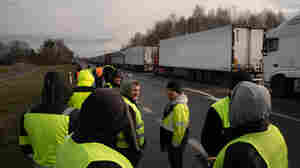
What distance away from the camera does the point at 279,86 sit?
12.3 metres

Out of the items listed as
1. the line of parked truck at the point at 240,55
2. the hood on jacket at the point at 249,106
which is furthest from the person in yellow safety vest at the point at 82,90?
the line of parked truck at the point at 240,55

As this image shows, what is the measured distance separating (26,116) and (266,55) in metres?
12.7

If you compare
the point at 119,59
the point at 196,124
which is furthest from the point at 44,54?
the point at 196,124

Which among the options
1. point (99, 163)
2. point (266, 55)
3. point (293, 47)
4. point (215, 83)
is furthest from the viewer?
point (215, 83)

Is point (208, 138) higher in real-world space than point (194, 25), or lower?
lower

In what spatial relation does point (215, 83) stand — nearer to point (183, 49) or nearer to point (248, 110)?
point (183, 49)

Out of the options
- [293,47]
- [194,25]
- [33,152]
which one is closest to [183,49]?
[293,47]

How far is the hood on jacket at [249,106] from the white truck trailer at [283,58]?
11.2 m

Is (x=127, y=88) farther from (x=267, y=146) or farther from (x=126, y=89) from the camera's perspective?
(x=267, y=146)

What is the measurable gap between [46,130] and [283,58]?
1202 centimetres

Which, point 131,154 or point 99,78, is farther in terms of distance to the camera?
point 99,78

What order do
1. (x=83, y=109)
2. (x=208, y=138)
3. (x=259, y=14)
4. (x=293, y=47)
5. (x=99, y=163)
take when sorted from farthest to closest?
(x=259, y=14) < (x=293, y=47) < (x=208, y=138) < (x=83, y=109) < (x=99, y=163)

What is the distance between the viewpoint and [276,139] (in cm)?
167

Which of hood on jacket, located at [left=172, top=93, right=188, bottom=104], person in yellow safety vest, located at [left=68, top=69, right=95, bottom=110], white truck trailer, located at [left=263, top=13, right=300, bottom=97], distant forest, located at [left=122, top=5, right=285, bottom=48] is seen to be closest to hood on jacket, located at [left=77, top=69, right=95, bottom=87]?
person in yellow safety vest, located at [left=68, top=69, right=95, bottom=110]
